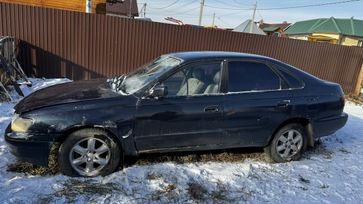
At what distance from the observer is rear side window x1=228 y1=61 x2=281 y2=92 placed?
437 cm

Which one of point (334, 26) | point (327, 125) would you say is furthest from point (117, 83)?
point (334, 26)

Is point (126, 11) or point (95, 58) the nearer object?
point (95, 58)

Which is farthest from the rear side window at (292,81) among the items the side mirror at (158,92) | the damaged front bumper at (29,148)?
the damaged front bumper at (29,148)

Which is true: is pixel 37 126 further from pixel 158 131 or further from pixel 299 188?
pixel 299 188

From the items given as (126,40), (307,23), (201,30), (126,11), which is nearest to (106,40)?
(126,40)

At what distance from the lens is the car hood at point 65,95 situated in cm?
379

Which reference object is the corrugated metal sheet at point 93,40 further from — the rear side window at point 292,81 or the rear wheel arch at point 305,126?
the rear wheel arch at point 305,126

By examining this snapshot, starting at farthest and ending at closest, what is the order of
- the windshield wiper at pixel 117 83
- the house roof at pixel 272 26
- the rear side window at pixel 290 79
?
1. the house roof at pixel 272 26
2. the rear side window at pixel 290 79
3. the windshield wiper at pixel 117 83

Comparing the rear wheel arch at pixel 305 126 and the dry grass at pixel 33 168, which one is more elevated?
the rear wheel arch at pixel 305 126

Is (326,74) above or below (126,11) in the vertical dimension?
below

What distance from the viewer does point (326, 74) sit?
13000mm

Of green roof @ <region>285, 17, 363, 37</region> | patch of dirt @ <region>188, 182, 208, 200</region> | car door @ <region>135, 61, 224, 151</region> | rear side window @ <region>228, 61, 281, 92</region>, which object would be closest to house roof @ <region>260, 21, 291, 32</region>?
green roof @ <region>285, 17, 363, 37</region>

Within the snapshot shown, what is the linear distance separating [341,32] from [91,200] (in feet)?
112

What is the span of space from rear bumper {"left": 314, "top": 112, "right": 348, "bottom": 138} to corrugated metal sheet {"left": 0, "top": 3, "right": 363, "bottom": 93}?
6341mm
